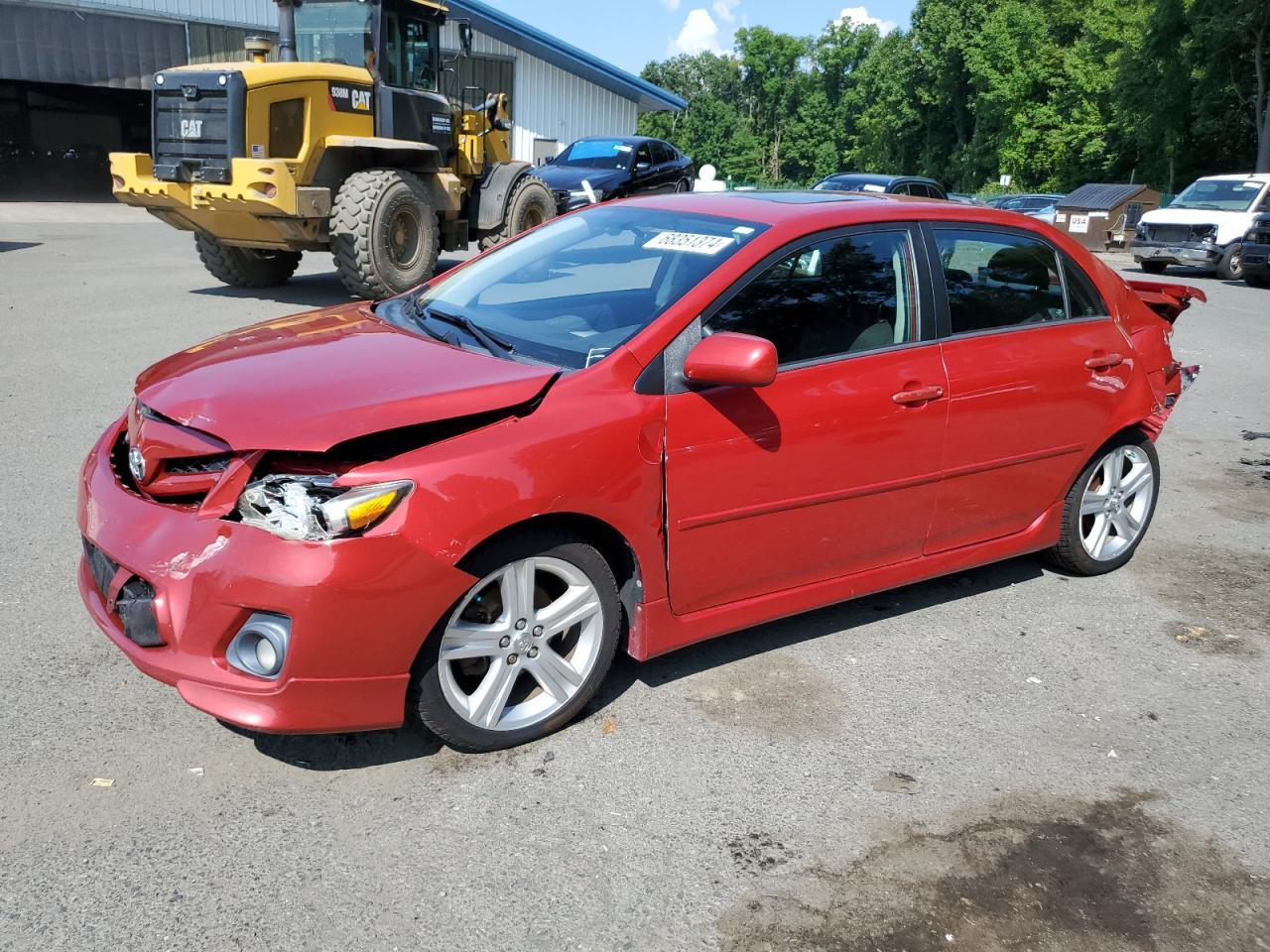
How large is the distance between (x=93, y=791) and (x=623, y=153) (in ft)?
60.3

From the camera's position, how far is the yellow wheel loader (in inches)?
430

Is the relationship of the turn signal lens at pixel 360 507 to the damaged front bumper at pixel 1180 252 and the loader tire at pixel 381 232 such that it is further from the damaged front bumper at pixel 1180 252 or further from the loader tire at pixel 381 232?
the damaged front bumper at pixel 1180 252

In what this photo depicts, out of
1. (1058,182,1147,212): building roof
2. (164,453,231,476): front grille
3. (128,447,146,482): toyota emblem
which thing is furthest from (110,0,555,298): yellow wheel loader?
(1058,182,1147,212): building roof

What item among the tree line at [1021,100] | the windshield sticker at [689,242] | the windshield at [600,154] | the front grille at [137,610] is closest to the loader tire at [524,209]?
the windshield at [600,154]

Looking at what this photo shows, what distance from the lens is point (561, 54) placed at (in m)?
33.7

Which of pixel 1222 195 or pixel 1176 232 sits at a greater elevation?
pixel 1222 195

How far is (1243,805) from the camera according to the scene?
324cm

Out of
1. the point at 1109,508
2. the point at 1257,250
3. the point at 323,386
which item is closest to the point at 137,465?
the point at 323,386

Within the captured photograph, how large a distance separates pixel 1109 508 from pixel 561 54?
3191 cm

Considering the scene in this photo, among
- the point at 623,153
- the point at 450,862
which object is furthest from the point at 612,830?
the point at 623,153

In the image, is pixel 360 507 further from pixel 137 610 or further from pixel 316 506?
pixel 137 610

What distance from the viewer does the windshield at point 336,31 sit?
12.0m

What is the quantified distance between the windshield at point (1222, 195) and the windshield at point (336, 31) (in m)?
16.9

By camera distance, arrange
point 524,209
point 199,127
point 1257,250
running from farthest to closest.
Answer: point 1257,250, point 524,209, point 199,127
